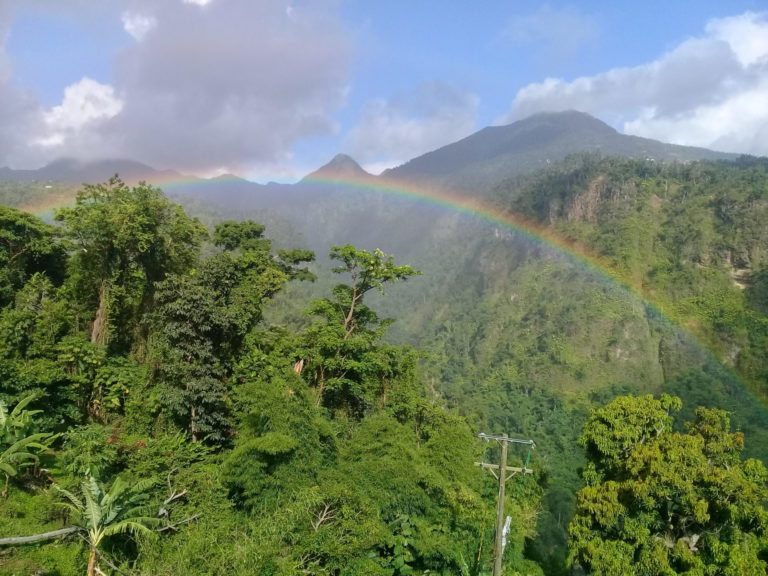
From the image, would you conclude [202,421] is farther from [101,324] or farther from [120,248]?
[120,248]

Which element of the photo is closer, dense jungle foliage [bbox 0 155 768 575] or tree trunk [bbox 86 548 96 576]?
tree trunk [bbox 86 548 96 576]

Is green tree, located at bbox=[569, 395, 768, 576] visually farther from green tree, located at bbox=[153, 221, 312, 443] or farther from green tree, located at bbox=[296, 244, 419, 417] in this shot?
green tree, located at bbox=[153, 221, 312, 443]

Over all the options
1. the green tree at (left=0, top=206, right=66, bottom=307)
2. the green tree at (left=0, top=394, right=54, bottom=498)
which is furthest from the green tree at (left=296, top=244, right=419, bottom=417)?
the green tree at (left=0, top=206, right=66, bottom=307)

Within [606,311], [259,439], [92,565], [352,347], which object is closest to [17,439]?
[92,565]

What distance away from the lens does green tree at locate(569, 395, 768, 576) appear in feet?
35.2

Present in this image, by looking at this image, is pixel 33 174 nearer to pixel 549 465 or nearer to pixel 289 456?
pixel 549 465

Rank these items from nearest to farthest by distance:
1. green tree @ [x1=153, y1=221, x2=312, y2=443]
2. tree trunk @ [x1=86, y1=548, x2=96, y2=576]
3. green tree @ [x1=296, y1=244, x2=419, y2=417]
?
tree trunk @ [x1=86, y1=548, x2=96, y2=576], green tree @ [x1=153, y1=221, x2=312, y2=443], green tree @ [x1=296, y1=244, x2=419, y2=417]

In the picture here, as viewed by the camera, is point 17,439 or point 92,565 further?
point 17,439

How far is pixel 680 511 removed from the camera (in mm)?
11578

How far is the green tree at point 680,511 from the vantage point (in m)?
10.7

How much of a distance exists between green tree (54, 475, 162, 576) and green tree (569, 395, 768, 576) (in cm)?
920

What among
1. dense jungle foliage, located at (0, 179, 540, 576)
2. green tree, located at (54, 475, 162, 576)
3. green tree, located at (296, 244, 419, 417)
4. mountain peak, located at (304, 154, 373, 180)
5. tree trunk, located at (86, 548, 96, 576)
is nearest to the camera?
tree trunk, located at (86, 548, 96, 576)

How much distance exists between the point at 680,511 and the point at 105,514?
11.3 metres

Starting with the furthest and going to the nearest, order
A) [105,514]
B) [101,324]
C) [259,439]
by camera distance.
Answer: [101,324], [259,439], [105,514]
